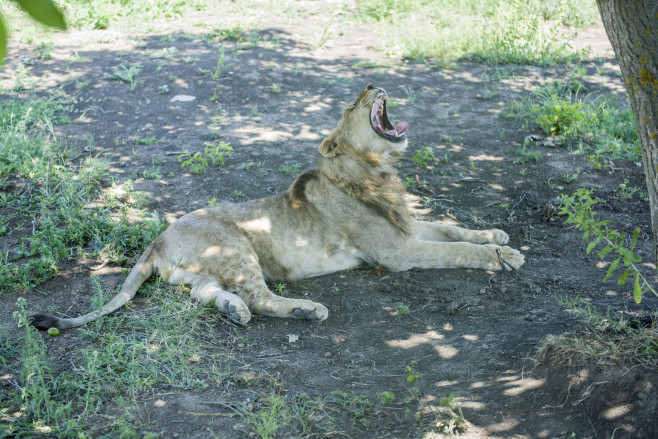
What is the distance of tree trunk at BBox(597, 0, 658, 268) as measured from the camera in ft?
9.18

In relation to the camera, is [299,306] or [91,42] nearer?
[299,306]

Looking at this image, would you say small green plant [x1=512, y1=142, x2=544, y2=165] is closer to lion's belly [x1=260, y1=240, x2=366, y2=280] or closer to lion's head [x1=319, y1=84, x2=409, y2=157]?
lion's head [x1=319, y1=84, x2=409, y2=157]

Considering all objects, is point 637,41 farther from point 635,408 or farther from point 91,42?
point 91,42

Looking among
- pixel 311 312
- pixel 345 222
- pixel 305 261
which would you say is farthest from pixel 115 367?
pixel 345 222

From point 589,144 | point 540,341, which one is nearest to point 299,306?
point 540,341

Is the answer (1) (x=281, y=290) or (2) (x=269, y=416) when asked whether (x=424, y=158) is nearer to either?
(1) (x=281, y=290)

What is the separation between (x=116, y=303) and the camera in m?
4.30

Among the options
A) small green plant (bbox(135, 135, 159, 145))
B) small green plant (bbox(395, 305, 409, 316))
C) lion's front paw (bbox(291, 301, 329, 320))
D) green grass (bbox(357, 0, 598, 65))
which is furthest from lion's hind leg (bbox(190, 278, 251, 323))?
green grass (bbox(357, 0, 598, 65))

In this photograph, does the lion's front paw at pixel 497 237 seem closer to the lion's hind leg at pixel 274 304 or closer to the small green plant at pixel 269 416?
the lion's hind leg at pixel 274 304

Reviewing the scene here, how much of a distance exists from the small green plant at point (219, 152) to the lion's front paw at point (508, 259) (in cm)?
334

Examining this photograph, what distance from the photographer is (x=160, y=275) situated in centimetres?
470

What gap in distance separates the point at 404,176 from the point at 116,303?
11.6 feet

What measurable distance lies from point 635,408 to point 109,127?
7000mm

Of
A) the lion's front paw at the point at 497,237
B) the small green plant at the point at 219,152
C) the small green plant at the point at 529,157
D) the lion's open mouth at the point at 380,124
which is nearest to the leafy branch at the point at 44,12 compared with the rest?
the lion's open mouth at the point at 380,124
